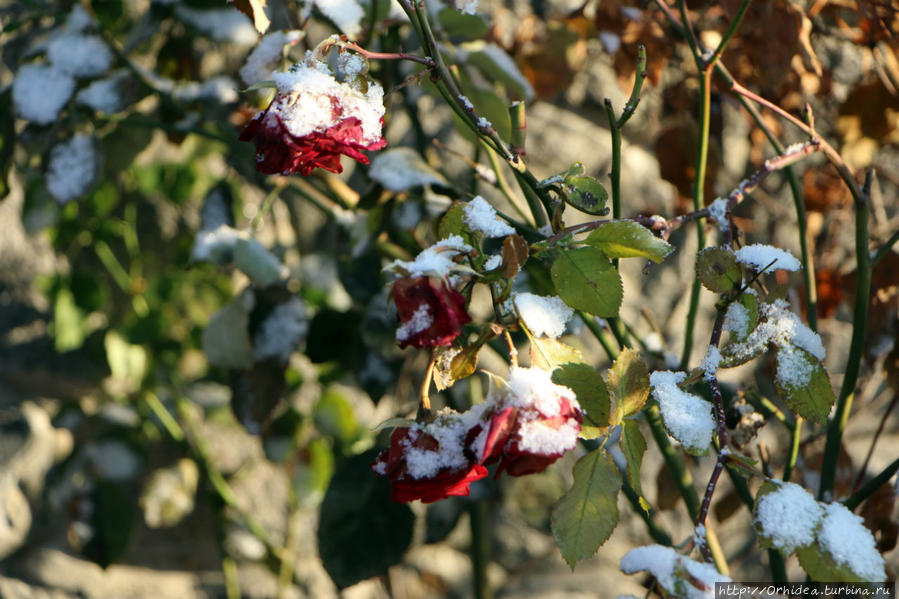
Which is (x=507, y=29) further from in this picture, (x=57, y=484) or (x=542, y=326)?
(x=57, y=484)

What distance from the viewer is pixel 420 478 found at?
37cm

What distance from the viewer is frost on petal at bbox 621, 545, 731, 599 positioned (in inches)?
13.3

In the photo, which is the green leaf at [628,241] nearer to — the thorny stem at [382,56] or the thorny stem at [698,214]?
the thorny stem at [698,214]

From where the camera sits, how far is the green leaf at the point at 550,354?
Answer: 0.39m

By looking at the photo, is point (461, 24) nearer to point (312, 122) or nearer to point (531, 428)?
point (312, 122)

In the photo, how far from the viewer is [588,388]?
39 cm

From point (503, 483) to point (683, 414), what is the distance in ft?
2.28

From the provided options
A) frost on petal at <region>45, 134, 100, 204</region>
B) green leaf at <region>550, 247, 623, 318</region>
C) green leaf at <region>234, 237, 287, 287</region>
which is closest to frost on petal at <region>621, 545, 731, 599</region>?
green leaf at <region>550, 247, 623, 318</region>

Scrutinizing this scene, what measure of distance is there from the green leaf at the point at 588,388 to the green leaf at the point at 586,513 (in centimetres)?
3

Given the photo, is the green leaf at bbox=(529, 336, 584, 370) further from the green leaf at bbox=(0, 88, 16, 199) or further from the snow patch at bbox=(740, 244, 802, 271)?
the green leaf at bbox=(0, 88, 16, 199)

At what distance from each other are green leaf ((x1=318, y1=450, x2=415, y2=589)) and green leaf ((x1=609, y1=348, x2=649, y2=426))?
354mm

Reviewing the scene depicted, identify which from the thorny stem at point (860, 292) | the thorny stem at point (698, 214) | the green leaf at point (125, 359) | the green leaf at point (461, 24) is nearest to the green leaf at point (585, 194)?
the thorny stem at point (698, 214)

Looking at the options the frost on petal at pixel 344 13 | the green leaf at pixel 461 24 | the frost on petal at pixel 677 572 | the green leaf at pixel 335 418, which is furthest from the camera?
the green leaf at pixel 335 418

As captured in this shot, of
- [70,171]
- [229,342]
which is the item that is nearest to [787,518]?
[229,342]
